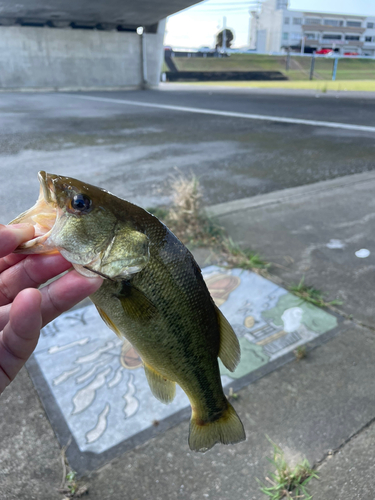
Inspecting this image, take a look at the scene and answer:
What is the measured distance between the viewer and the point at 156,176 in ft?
25.0

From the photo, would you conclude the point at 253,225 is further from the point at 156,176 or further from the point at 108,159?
the point at 108,159

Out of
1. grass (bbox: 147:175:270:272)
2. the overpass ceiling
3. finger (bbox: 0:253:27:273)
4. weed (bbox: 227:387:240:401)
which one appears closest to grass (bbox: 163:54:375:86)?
the overpass ceiling

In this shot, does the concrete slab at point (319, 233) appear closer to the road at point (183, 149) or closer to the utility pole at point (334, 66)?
the road at point (183, 149)

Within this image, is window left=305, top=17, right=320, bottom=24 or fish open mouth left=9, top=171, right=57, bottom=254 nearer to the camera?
fish open mouth left=9, top=171, right=57, bottom=254

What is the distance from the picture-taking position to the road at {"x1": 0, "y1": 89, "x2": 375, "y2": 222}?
712 cm

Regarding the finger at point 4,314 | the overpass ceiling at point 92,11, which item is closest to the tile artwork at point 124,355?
the finger at point 4,314

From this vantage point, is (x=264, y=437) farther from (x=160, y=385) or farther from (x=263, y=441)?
(x=160, y=385)

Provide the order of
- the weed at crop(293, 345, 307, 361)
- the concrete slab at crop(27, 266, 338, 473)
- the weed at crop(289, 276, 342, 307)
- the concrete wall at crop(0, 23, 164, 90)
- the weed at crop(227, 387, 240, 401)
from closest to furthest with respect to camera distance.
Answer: the concrete slab at crop(27, 266, 338, 473), the weed at crop(227, 387, 240, 401), the weed at crop(293, 345, 307, 361), the weed at crop(289, 276, 342, 307), the concrete wall at crop(0, 23, 164, 90)

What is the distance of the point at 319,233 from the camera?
15.8 feet

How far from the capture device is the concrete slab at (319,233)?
12.3 feet

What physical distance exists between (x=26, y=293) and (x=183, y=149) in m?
9.44

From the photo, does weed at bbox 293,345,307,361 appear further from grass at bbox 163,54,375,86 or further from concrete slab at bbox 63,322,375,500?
grass at bbox 163,54,375,86

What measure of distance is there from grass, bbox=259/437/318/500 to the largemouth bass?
0.98 meters

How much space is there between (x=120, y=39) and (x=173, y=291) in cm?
3706
